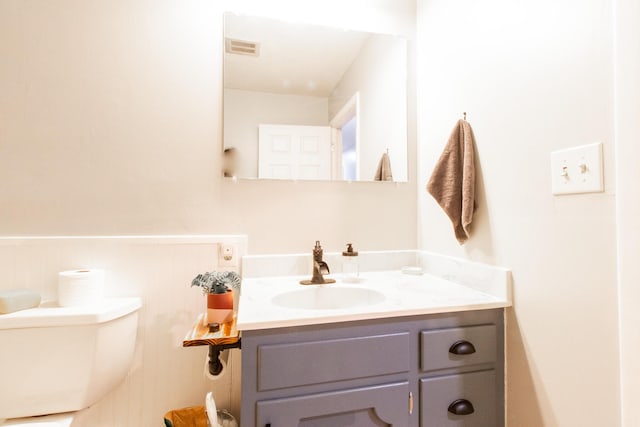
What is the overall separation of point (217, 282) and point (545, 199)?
3.44 feet

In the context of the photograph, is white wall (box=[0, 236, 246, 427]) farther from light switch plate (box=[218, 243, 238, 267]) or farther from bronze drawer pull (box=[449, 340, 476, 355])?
bronze drawer pull (box=[449, 340, 476, 355])

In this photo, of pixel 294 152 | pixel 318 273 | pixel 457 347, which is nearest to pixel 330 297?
pixel 318 273

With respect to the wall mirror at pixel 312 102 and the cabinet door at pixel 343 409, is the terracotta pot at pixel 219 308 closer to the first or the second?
the cabinet door at pixel 343 409

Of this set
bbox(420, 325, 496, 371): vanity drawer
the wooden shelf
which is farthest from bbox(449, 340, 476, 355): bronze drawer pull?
the wooden shelf

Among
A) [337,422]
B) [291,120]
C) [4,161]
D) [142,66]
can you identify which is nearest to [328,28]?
[291,120]

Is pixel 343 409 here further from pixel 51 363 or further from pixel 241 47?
pixel 241 47

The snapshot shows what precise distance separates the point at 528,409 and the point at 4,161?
1.96m

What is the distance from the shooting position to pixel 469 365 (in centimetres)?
101

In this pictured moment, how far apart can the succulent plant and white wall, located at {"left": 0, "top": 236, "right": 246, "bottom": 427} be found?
0.19 m

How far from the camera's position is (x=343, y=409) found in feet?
2.90

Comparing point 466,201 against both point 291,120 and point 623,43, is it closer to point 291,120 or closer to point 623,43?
point 623,43

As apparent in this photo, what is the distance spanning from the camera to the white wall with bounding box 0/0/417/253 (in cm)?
119

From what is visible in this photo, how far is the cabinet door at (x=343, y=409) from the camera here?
0.84 m

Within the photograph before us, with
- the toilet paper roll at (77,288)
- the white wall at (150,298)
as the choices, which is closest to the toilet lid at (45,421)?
the white wall at (150,298)
